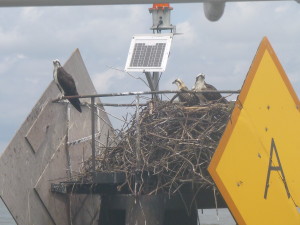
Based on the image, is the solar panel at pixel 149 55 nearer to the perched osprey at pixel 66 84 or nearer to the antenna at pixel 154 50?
the antenna at pixel 154 50

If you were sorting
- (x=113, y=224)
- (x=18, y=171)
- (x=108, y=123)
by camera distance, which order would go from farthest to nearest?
(x=108, y=123) < (x=113, y=224) < (x=18, y=171)

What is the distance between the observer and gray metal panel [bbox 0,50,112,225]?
7.94m

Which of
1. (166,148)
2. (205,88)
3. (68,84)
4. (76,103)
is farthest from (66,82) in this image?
(205,88)

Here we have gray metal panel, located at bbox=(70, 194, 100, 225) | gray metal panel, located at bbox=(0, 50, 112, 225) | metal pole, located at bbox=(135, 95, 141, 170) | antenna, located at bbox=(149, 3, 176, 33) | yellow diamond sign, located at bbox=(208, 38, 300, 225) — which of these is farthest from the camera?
antenna, located at bbox=(149, 3, 176, 33)

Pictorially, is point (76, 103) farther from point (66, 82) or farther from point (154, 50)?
point (154, 50)

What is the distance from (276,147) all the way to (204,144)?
525 centimetres

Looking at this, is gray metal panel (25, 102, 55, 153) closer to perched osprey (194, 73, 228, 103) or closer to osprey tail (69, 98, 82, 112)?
osprey tail (69, 98, 82, 112)

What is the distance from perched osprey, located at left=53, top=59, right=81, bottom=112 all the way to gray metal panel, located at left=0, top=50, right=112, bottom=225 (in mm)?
107

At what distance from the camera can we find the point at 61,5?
7.87 ft

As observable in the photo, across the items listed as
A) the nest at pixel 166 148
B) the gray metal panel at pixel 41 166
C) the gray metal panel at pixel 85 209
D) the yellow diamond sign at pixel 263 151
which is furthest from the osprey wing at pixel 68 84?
the yellow diamond sign at pixel 263 151

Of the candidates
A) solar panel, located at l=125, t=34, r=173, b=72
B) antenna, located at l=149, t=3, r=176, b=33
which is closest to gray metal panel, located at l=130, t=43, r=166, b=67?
solar panel, located at l=125, t=34, r=173, b=72

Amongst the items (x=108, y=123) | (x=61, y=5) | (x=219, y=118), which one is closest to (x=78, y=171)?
(x=108, y=123)

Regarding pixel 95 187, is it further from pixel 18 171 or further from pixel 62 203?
pixel 18 171

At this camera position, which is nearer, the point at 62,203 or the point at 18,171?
the point at 18,171
